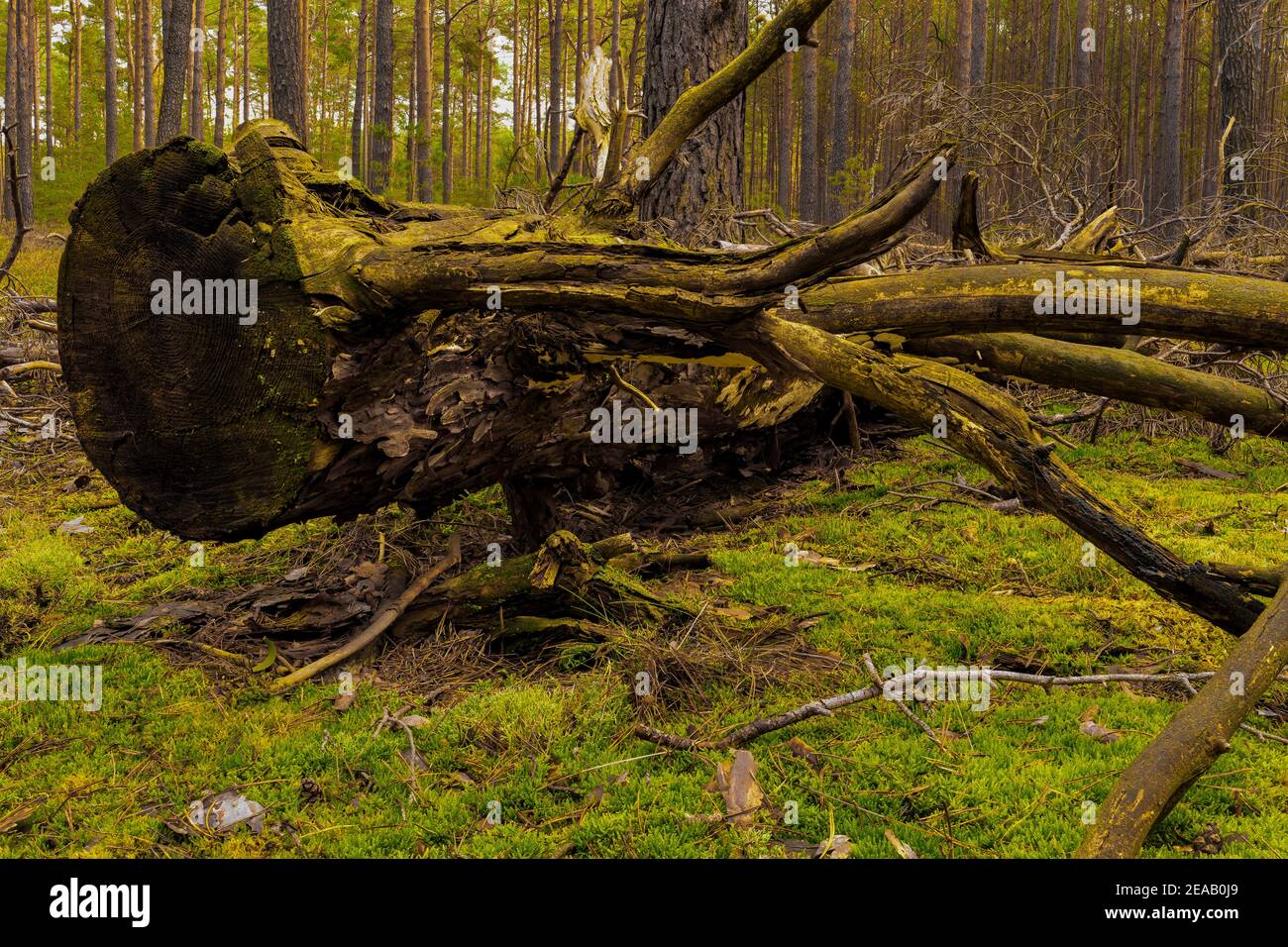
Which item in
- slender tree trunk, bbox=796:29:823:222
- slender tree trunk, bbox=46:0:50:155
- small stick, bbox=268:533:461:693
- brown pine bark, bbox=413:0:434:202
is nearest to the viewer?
small stick, bbox=268:533:461:693

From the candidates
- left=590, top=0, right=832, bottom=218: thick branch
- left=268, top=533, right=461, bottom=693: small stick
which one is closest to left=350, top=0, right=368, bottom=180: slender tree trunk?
left=590, top=0, right=832, bottom=218: thick branch

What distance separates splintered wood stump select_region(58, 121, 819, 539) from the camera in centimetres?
349

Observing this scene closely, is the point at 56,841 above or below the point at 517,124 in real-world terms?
below

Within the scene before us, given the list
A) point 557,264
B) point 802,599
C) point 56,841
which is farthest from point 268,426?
point 802,599

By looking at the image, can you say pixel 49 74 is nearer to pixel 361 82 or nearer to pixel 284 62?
pixel 361 82

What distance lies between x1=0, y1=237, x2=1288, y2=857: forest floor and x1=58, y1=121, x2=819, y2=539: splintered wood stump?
0.89 meters

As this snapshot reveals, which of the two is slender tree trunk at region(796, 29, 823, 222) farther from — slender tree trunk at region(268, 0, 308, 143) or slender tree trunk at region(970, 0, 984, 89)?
slender tree trunk at region(268, 0, 308, 143)

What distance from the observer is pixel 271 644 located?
4023 mm

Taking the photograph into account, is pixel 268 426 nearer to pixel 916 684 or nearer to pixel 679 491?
pixel 916 684

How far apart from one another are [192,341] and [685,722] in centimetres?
251

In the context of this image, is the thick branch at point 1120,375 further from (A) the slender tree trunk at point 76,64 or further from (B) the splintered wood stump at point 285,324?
(A) the slender tree trunk at point 76,64

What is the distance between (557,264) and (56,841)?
2.55 meters

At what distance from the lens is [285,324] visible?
3498mm

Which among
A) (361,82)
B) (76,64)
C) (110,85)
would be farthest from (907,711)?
(76,64)
